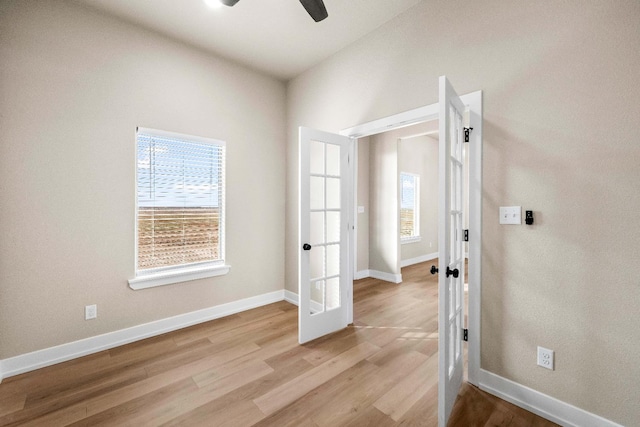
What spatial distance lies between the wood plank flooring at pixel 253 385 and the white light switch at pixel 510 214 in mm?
1226

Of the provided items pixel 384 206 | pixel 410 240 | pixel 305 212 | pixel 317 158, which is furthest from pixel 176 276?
pixel 410 240

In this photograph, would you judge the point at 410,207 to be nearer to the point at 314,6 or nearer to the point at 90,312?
the point at 314,6

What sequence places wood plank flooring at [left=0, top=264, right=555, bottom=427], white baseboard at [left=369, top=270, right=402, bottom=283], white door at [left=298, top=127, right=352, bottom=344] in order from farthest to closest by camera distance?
white baseboard at [left=369, top=270, right=402, bottom=283]
white door at [left=298, top=127, right=352, bottom=344]
wood plank flooring at [left=0, top=264, right=555, bottom=427]

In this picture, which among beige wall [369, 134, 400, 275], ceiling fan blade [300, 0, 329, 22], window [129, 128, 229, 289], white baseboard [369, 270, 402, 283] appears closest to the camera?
ceiling fan blade [300, 0, 329, 22]

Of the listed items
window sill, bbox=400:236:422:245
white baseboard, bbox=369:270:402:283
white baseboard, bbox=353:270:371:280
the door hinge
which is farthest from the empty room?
window sill, bbox=400:236:422:245

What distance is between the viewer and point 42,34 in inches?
87.5

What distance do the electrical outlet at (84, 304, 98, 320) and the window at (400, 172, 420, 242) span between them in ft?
17.0

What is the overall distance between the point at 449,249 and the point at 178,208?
2688mm

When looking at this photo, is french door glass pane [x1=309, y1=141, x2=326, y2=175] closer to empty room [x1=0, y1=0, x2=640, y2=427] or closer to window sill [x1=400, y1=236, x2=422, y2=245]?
empty room [x1=0, y1=0, x2=640, y2=427]

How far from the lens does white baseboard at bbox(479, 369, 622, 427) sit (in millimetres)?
1576

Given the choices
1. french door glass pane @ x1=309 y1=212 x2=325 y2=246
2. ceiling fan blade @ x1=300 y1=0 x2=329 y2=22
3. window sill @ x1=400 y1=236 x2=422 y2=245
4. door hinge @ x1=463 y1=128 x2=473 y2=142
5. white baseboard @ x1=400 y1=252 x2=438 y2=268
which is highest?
ceiling fan blade @ x1=300 y1=0 x2=329 y2=22

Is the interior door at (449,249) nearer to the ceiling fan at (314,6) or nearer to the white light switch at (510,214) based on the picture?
Result: the white light switch at (510,214)

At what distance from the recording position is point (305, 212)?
2623mm

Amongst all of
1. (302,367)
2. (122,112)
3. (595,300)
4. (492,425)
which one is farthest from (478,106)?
(122,112)
